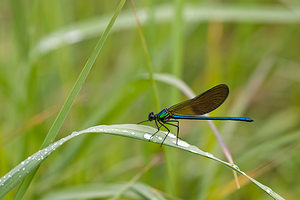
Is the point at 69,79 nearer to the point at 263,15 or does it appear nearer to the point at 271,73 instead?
the point at 263,15

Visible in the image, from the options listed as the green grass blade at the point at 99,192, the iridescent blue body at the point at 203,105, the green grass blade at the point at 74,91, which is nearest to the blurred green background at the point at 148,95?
the green grass blade at the point at 99,192

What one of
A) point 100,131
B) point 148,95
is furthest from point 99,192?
point 148,95

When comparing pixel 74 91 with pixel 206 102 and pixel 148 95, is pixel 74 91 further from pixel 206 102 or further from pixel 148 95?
pixel 148 95

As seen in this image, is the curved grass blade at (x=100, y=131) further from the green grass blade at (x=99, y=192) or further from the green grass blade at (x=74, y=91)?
the green grass blade at (x=99, y=192)

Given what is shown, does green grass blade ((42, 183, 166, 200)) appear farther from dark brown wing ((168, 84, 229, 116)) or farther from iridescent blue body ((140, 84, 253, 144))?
dark brown wing ((168, 84, 229, 116))

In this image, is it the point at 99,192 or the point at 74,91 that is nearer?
the point at 74,91

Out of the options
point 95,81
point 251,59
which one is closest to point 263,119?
point 251,59
